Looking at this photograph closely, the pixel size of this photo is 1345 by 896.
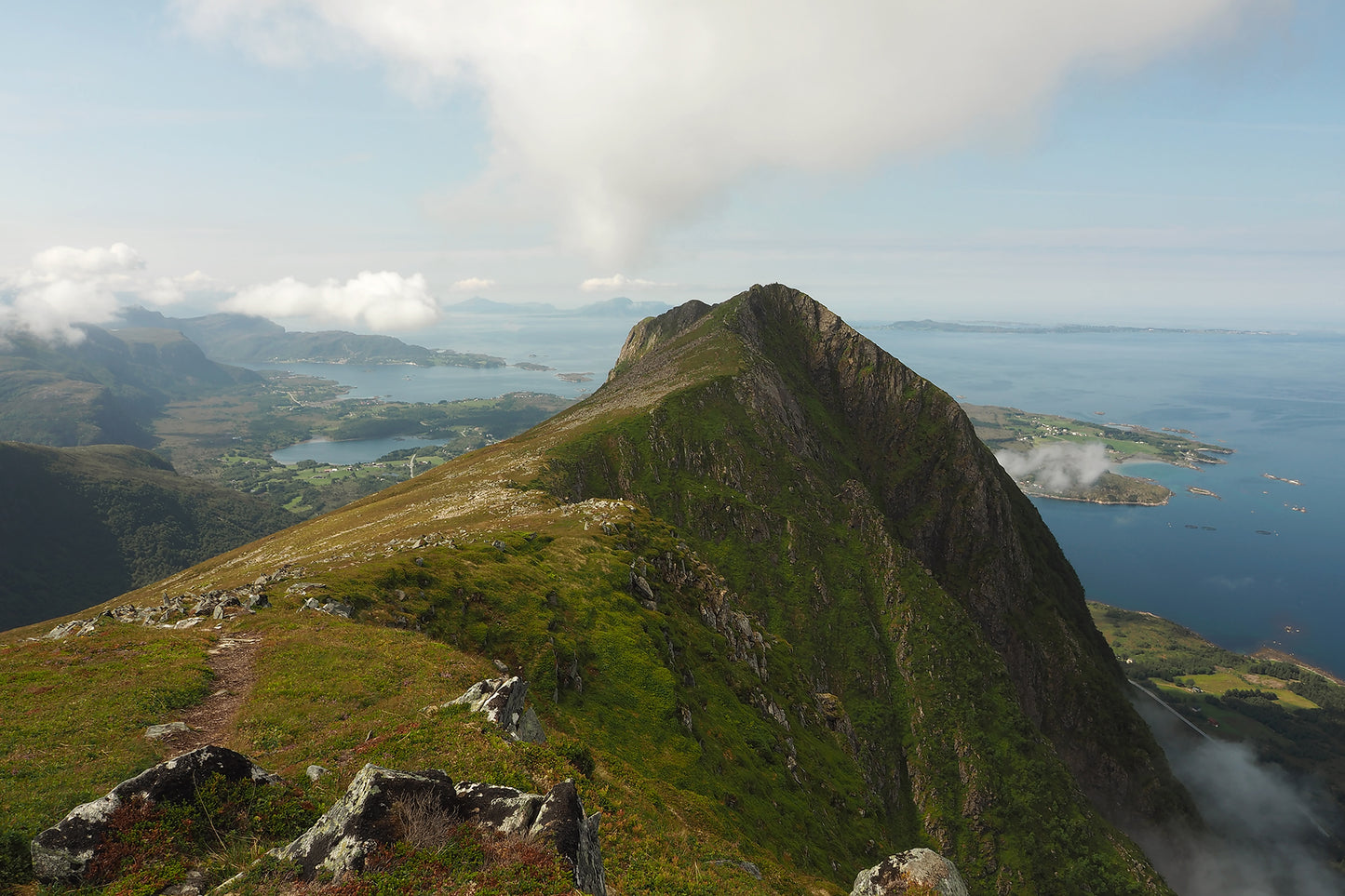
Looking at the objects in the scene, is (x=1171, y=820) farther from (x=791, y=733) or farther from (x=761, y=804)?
(x=761, y=804)

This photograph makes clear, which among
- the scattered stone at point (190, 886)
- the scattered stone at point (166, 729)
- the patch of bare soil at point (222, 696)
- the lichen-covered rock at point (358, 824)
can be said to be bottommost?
the patch of bare soil at point (222, 696)

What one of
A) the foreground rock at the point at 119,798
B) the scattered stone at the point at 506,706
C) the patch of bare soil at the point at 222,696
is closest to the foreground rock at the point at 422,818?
the foreground rock at the point at 119,798

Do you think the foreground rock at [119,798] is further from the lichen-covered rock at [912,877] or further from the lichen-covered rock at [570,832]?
the lichen-covered rock at [912,877]

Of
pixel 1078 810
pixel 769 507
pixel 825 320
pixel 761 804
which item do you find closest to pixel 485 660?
pixel 761 804

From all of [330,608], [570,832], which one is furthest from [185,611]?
[570,832]

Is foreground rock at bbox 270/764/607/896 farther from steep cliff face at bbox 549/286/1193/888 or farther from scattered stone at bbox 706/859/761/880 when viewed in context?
steep cliff face at bbox 549/286/1193/888

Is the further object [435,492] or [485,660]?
[435,492]
